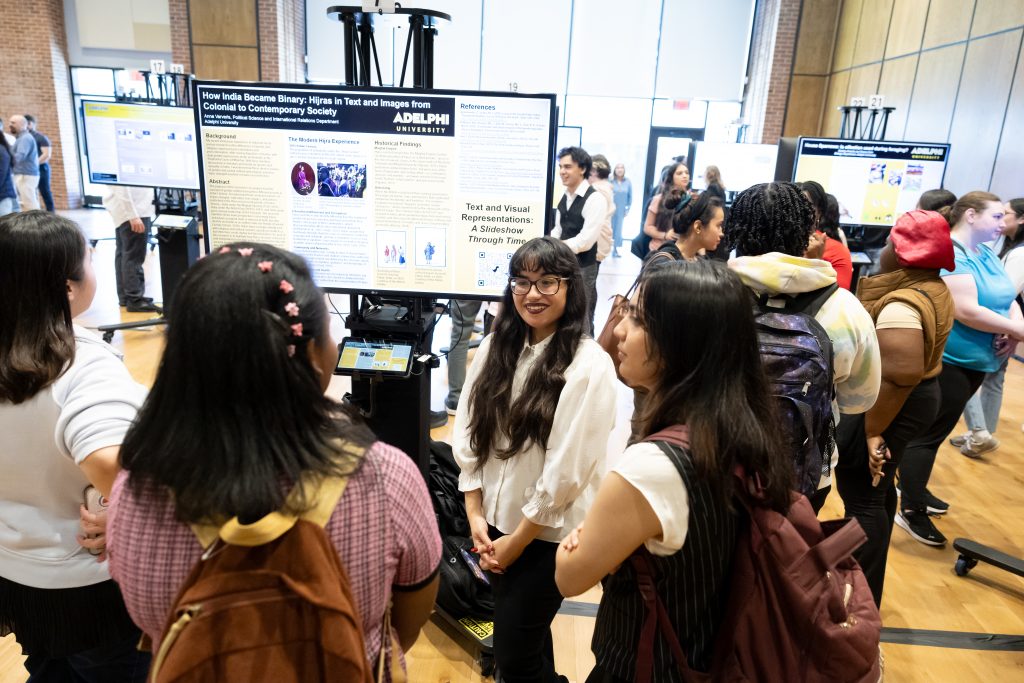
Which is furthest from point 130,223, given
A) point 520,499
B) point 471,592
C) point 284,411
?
point 284,411

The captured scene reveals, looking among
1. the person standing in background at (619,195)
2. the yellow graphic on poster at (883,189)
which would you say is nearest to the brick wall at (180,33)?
the person standing in background at (619,195)

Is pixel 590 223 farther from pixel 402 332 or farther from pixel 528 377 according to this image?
pixel 528 377

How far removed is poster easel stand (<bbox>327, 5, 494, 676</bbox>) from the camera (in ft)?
7.38

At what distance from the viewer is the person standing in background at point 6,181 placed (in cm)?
680

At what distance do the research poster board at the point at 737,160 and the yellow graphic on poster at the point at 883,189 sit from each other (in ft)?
8.60

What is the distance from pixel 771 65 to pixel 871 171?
19.1 feet

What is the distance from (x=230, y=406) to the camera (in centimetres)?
78

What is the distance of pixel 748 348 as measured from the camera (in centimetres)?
105

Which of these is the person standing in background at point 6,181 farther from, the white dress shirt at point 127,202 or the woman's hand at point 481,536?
the woman's hand at point 481,536

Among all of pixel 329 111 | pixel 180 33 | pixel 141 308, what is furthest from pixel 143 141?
pixel 180 33

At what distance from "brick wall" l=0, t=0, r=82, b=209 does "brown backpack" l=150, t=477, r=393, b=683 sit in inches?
578

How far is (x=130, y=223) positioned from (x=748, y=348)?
614 cm

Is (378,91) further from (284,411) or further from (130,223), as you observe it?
(130,223)

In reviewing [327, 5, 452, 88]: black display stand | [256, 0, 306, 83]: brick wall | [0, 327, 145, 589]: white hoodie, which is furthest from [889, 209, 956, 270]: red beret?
[256, 0, 306, 83]: brick wall
